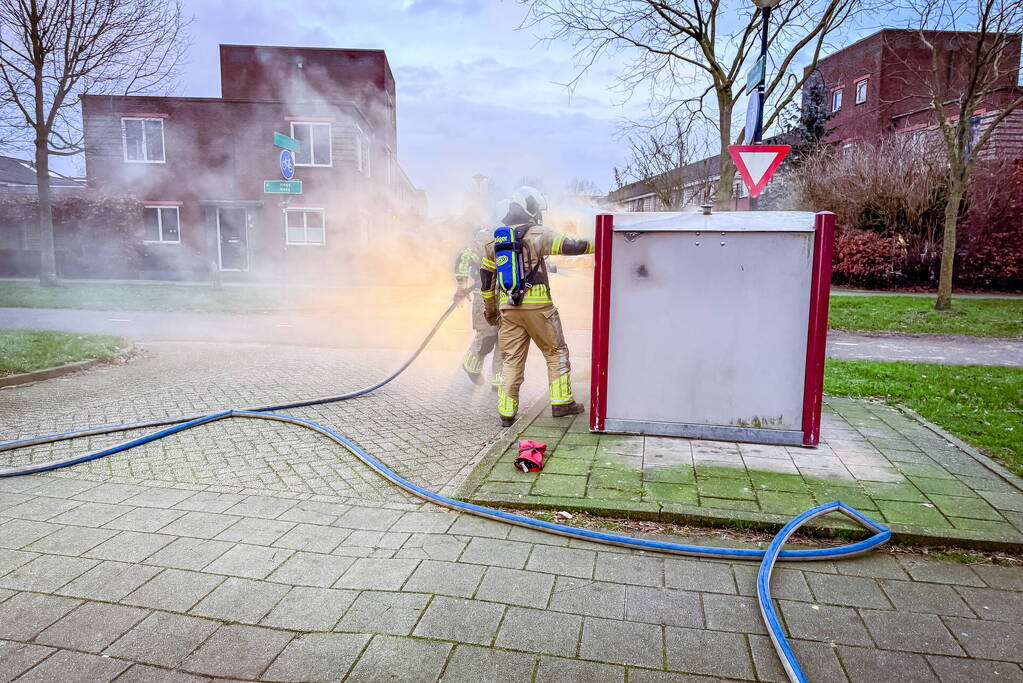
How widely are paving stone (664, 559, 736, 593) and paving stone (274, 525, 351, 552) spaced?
4.82 feet

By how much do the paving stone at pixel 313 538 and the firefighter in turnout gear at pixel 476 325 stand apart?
3201mm

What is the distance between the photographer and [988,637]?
226cm

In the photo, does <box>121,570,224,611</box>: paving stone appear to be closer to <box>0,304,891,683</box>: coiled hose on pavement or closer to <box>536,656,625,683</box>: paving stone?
<box>0,304,891,683</box>: coiled hose on pavement

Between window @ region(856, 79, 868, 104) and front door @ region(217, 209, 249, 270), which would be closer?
front door @ region(217, 209, 249, 270)

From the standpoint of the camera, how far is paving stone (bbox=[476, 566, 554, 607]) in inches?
97.5

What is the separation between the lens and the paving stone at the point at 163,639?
6.98 ft

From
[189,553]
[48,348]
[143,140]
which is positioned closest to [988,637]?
[189,553]

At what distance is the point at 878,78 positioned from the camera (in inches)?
1016

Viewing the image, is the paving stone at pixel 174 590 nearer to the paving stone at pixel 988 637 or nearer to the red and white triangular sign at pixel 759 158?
the paving stone at pixel 988 637

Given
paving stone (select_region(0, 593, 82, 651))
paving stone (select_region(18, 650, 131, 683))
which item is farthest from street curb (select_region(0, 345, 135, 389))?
paving stone (select_region(18, 650, 131, 683))

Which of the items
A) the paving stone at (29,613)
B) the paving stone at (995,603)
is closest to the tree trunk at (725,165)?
the paving stone at (995,603)

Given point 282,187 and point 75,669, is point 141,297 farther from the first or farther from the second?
point 75,669

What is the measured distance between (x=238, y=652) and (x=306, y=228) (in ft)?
72.0

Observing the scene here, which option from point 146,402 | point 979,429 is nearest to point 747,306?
point 979,429
